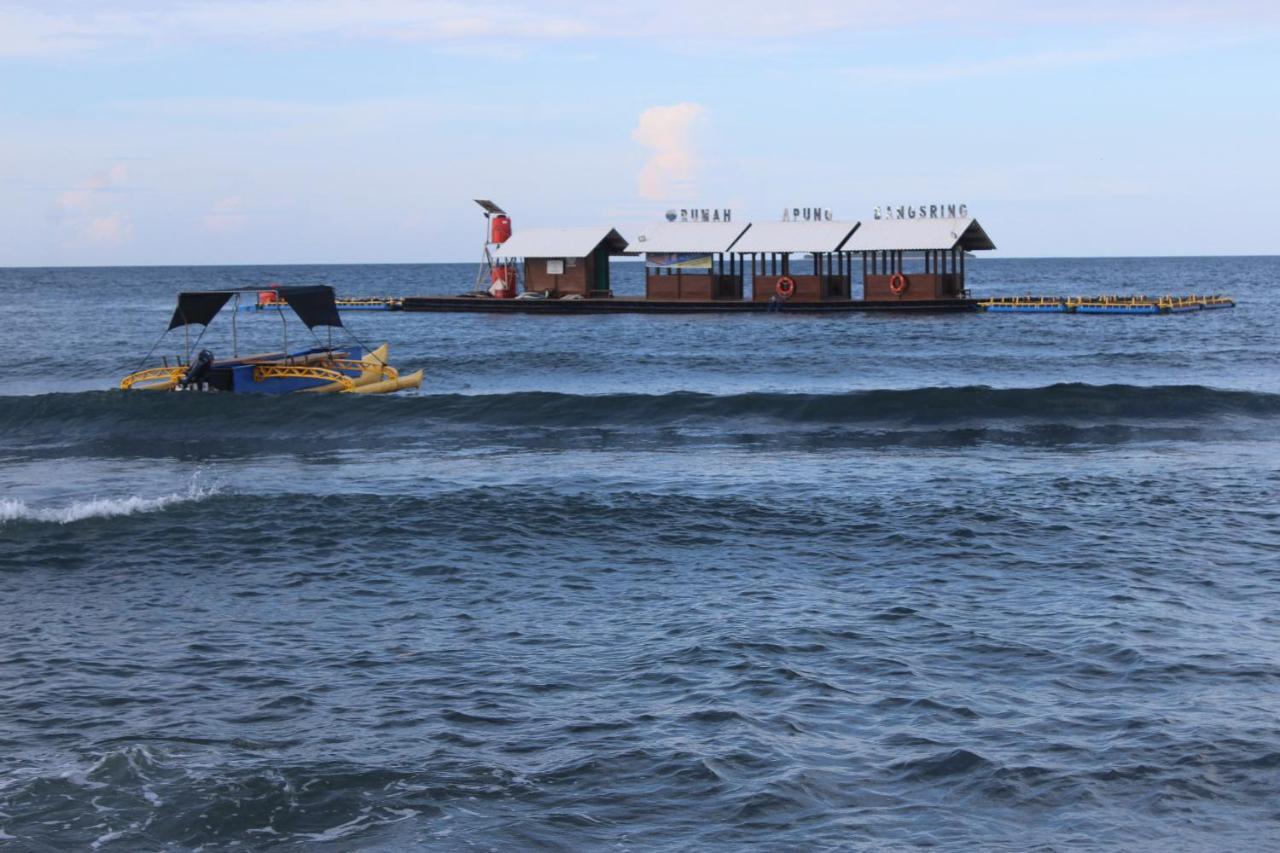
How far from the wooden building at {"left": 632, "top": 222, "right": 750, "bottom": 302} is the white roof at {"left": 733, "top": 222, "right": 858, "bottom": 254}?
1.00 meters

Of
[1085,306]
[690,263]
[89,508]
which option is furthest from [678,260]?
[89,508]

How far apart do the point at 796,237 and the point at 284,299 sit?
3997cm

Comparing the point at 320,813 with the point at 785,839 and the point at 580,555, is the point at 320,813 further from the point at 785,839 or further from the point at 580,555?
the point at 580,555

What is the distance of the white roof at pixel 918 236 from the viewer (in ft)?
218

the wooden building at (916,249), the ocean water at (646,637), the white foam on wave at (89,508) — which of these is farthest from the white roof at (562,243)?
the white foam on wave at (89,508)

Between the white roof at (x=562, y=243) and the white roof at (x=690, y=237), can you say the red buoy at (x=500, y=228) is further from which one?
the white roof at (x=690, y=237)

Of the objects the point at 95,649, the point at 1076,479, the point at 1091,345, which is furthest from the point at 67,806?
the point at 1091,345

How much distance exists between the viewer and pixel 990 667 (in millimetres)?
11688

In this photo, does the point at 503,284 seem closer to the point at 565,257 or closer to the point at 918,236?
the point at 565,257

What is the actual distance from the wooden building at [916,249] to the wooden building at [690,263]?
695 centimetres

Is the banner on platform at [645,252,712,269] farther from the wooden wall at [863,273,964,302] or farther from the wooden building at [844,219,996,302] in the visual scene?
the wooden wall at [863,273,964,302]

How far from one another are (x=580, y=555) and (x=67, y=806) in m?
8.51

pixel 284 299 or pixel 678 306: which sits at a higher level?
pixel 284 299

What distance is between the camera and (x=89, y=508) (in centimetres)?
1938
